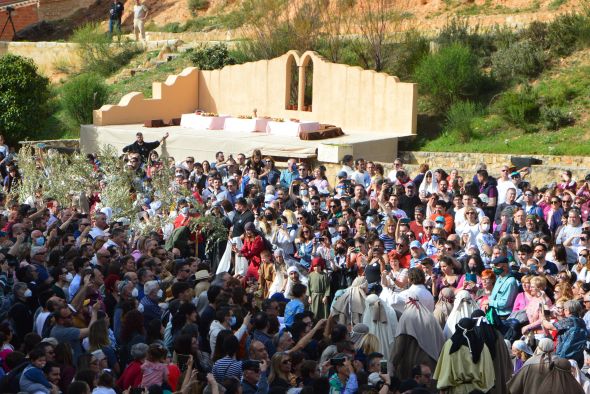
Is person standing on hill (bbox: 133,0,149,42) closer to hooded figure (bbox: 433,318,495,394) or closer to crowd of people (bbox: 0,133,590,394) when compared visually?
crowd of people (bbox: 0,133,590,394)

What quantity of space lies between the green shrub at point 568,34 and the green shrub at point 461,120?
8.75 ft

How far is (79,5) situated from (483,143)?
23559mm

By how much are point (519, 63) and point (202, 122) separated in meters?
7.52

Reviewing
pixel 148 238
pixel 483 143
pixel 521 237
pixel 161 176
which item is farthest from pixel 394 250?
pixel 483 143

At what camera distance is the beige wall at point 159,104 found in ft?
86.7

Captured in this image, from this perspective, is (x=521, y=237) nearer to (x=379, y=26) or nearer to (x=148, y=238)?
(x=148, y=238)

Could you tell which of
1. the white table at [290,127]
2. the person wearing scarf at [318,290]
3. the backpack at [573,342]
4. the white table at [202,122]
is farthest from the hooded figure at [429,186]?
the white table at [202,122]

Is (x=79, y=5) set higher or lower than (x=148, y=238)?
higher

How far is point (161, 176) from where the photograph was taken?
18.0 meters

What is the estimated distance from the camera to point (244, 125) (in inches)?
963

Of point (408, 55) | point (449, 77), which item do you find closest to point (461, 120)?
point (449, 77)

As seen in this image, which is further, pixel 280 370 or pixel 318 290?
pixel 318 290

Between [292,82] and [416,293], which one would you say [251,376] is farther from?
[292,82]

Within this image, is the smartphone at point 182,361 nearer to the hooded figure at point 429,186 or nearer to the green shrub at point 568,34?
the hooded figure at point 429,186
